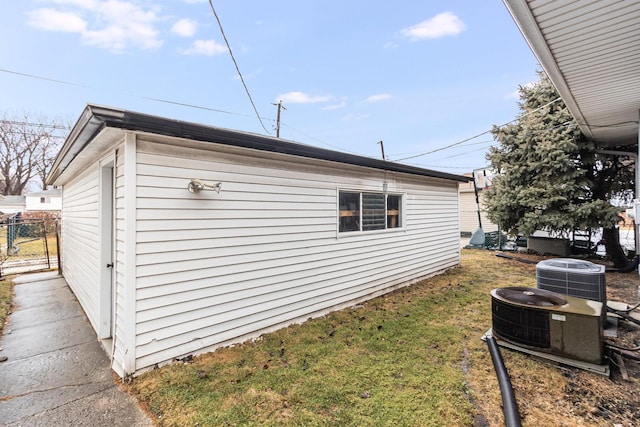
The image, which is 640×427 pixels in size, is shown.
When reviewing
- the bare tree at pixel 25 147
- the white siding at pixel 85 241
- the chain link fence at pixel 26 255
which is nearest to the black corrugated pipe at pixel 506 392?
the white siding at pixel 85 241

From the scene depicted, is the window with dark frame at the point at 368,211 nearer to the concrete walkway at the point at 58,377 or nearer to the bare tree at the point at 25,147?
the concrete walkway at the point at 58,377

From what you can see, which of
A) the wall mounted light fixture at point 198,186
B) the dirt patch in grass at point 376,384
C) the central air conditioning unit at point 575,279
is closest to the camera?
the dirt patch in grass at point 376,384

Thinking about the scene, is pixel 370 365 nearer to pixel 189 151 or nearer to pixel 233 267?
pixel 233 267

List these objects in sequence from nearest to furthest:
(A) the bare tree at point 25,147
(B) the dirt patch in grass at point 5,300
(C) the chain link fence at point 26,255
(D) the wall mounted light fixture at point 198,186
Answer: (D) the wall mounted light fixture at point 198,186
(B) the dirt patch in grass at point 5,300
(C) the chain link fence at point 26,255
(A) the bare tree at point 25,147

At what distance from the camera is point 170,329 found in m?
3.12

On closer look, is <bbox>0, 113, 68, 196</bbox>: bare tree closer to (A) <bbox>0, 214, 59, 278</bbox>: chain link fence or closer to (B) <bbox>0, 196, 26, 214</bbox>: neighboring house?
(B) <bbox>0, 196, 26, 214</bbox>: neighboring house

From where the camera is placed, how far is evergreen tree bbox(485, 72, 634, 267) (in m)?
8.58

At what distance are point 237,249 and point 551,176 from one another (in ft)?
32.9

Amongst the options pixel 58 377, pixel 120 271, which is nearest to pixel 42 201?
pixel 58 377

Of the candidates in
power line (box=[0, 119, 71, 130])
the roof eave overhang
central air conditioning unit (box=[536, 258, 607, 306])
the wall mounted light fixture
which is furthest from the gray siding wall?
power line (box=[0, 119, 71, 130])

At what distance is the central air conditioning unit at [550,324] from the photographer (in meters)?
2.91

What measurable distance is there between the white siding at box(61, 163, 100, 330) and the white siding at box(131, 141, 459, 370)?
1.47 metres

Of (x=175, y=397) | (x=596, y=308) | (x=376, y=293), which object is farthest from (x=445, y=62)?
(x=175, y=397)

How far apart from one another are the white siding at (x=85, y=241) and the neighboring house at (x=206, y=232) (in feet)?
0.11
